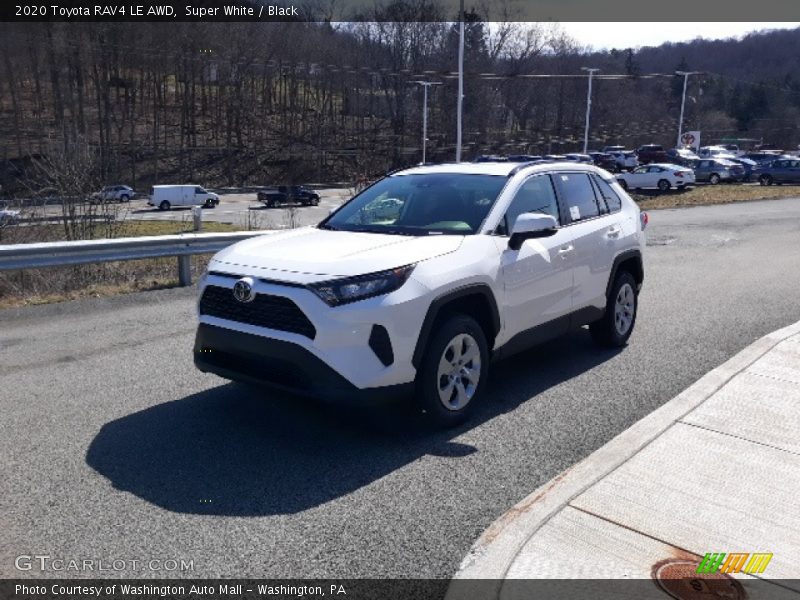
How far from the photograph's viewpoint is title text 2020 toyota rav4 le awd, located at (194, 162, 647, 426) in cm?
441

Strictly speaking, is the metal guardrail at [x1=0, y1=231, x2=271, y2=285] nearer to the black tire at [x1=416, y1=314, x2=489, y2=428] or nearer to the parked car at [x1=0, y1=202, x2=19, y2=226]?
the black tire at [x1=416, y1=314, x2=489, y2=428]

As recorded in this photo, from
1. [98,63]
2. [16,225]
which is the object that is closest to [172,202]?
[98,63]

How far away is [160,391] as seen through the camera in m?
5.66

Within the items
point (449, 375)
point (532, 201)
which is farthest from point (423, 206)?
point (449, 375)

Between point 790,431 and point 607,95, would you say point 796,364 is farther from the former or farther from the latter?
point 607,95

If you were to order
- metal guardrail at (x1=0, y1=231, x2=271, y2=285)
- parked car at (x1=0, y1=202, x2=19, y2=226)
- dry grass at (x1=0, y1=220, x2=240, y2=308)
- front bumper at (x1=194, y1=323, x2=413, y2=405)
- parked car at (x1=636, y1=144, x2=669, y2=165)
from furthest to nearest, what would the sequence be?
parked car at (x1=636, y1=144, x2=669, y2=165)
parked car at (x1=0, y1=202, x2=19, y2=226)
dry grass at (x1=0, y1=220, x2=240, y2=308)
metal guardrail at (x1=0, y1=231, x2=271, y2=285)
front bumper at (x1=194, y1=323, x2=413, y2=405)

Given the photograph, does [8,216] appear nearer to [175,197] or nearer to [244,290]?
[244,290]

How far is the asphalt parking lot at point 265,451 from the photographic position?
3506 mm

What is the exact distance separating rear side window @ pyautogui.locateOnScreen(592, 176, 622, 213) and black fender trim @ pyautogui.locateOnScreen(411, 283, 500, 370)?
8.02ft

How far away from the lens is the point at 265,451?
14.9 feet

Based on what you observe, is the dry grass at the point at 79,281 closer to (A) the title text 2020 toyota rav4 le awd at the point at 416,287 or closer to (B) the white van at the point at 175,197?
(A) the title text 2020 toyota rav4 le awd at the point at 416,287

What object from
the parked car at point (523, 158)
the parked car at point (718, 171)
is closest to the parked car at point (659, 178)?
the parked car at point (718, 171)

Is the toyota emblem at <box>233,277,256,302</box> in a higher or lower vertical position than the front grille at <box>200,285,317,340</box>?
higher

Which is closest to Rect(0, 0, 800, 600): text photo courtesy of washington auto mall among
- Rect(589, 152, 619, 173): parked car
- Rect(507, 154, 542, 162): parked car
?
Rect(507, 154, 542, 162): parked car
